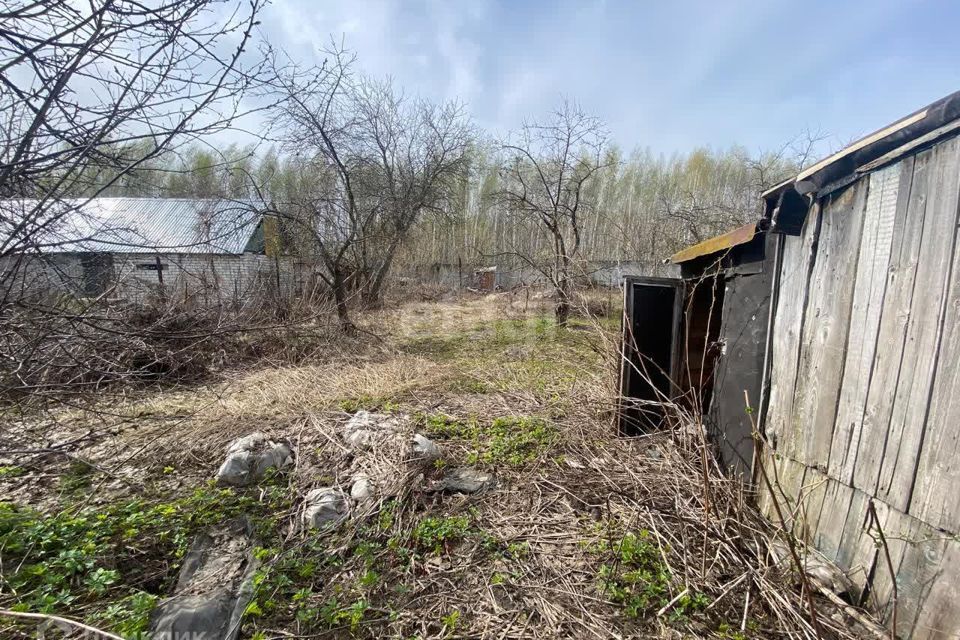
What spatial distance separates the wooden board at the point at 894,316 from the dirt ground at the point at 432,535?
0.76 metres

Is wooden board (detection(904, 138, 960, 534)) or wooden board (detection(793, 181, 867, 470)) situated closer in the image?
wooden board (detection(904, 138, 960, 534))

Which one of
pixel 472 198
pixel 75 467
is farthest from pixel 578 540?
pixel 472 198

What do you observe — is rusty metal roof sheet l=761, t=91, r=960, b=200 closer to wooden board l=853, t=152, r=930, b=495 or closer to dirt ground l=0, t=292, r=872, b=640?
wooden board l=853, t=152, r=930, b=495

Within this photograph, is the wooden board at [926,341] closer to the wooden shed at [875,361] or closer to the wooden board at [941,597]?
the wooden shed at [875,361]

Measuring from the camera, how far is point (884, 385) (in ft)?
5.98

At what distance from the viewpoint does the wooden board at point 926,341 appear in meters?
1.58

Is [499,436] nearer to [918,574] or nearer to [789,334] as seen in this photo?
[789,334]

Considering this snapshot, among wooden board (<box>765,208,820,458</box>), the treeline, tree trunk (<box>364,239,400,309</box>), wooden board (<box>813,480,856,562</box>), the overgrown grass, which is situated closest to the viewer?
wooden board (<box>813,480,856,562</box>)

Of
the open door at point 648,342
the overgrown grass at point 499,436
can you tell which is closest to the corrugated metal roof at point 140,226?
the overgrown grass at point 499,436

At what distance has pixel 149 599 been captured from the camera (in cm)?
194

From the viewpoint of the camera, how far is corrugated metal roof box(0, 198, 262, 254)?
6.88 feet

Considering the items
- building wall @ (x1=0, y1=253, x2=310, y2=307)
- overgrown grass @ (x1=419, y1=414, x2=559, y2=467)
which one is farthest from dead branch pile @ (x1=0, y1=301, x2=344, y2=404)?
overgrown grass @ (x1=419, y1=414, x2=559, y2=467)

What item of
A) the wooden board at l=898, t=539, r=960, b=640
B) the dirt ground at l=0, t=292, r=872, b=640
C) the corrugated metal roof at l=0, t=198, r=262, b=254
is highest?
the corrugated metal roof at l=0, t=198, r=262, b=254

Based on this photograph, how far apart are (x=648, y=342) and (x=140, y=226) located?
1816 cm
